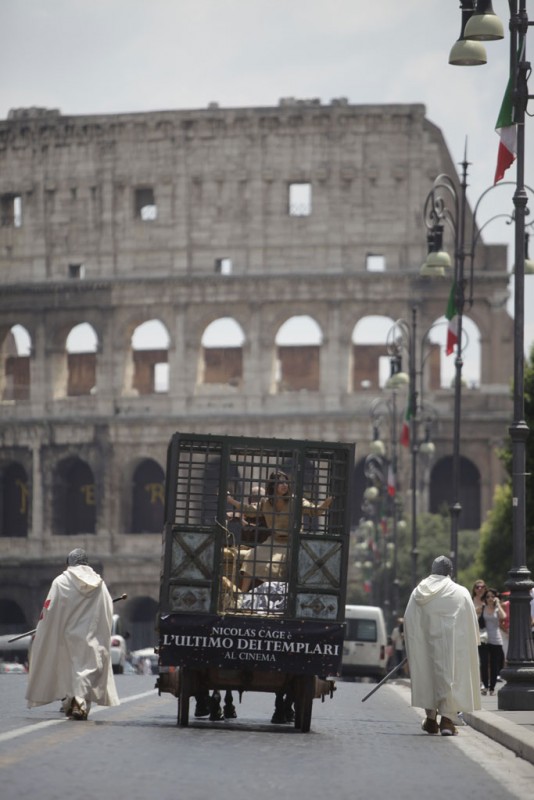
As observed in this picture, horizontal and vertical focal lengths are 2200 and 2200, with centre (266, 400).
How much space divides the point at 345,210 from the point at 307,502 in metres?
67.0

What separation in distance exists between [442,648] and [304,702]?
1.46 meters

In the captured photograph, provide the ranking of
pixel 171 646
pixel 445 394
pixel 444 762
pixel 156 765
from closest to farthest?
pixel 156 765 → pixel 444 762 → pixel 171 646 → pixel 445 394

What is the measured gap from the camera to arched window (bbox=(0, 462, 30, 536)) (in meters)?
87.8

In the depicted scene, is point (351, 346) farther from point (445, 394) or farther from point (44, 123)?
point (44, 123)

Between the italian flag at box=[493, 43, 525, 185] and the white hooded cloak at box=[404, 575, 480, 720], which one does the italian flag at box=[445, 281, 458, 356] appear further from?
the white hooded cloak at box=[404, 575, 480, 720]

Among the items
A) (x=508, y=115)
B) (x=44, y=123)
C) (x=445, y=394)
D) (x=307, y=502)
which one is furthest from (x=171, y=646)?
(x=44, y=123)

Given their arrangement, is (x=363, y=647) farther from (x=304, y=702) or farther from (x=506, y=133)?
(x=304, y=702)

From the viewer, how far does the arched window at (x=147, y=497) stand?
86.4 meters

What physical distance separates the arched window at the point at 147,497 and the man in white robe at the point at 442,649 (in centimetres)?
6792

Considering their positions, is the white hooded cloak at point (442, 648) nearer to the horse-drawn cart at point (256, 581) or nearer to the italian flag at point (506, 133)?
the horse-drawn cart at point (256, 581)

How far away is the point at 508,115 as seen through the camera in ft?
76.7

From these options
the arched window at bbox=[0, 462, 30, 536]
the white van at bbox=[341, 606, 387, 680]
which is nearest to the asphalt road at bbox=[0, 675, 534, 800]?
the white van at bbox=[341, 606, 387, 680]

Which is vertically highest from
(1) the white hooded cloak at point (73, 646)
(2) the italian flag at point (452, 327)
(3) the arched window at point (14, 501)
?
(2) the italian flag at point (452, 327)

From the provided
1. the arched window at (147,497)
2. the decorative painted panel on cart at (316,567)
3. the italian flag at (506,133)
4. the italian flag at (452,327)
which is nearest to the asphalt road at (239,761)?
the decorative painted panel on cart at (316,567)
